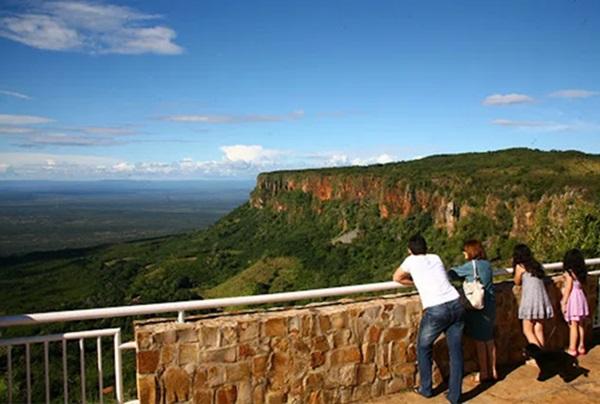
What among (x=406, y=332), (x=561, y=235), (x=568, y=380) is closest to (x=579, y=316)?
(x=568, y=380)

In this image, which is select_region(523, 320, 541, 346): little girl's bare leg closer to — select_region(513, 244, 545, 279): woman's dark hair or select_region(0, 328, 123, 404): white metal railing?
select_region(513, 244, 545, 279): woman's dark hair

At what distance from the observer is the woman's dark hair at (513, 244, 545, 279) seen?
484 centimetres

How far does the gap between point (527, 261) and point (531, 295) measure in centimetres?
30

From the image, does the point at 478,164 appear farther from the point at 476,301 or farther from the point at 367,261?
the point at 476,301

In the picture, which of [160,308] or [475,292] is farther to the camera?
[475,292]

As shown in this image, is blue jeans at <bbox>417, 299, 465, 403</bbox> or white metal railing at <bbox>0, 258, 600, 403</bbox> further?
blue jeans at <bbox>417, 299, 465, 403</bbox>

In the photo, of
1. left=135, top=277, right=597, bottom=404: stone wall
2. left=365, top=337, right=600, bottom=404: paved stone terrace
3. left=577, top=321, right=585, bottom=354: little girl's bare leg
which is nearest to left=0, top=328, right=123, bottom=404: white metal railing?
left=135, top=277, right=597, bottom=404: stone wall

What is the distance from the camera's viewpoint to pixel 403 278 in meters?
4.34

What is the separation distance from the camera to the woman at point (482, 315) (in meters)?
4.45

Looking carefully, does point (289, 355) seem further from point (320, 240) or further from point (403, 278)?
point (320, 240)

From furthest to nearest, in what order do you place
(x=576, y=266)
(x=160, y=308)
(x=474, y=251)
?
(x=576, y=266)
(x=474, y=251)
(x=160, y=308)

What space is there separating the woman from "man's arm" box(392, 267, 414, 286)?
0.39m

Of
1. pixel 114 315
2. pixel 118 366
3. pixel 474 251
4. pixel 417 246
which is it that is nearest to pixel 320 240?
pixel 474 251

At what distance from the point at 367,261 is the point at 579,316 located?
50.3m
